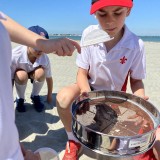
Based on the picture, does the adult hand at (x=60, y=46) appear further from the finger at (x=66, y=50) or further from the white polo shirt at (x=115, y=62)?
the white polo shirt at (x=115, y=62)

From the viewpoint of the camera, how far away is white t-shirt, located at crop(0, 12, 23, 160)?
24.8 inches

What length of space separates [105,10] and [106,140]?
80 cm

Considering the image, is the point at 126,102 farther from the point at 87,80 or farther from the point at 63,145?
the point at 63,145

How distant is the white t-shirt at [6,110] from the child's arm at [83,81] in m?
0.97

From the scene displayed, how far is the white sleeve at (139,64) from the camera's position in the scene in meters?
1.72

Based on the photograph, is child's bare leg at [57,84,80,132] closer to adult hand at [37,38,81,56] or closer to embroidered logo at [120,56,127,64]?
embroidered logo at [120,56,127,64]

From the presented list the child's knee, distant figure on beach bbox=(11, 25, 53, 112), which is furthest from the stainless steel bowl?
distant figure on beach bbox=(11, 25, 53, 112)

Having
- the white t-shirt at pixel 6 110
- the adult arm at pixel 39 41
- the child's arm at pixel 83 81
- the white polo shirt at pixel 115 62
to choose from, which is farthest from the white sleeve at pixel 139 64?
the white t-shirt at pixel 6 110

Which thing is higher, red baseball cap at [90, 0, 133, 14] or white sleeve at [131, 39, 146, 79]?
red baseball cap at [90, 0, 133, 14]

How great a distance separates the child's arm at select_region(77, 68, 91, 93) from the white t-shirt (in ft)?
3.20

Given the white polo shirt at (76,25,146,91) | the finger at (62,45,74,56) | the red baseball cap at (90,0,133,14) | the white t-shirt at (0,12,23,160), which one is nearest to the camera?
the white t-shirt at (0,12,23,160)

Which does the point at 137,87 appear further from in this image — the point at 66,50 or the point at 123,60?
the point at 66,50

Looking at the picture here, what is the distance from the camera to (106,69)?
1.75m

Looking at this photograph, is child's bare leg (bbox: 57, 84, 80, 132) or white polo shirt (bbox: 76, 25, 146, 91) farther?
white polo shirt (bbox: 76, 25, 146, 91)
